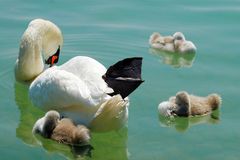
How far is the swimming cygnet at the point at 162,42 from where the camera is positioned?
742 centimetres

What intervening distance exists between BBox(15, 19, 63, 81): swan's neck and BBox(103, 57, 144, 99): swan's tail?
4.70ft

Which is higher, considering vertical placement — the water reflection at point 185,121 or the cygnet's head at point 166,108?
A: the cygnet's head at point 166,108

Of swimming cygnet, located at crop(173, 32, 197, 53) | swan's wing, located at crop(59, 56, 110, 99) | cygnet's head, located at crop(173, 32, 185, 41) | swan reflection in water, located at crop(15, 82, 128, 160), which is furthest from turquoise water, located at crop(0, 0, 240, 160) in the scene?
swan's wing, located at crop(59, 56, 110, 99)

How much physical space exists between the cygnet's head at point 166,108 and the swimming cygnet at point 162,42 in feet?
6.78

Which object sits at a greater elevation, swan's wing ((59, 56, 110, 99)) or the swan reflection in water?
swan's wing ((59, 56, 110, 99))

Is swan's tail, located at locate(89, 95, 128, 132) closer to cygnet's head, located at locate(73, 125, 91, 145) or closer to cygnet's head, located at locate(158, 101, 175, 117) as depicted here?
cygnet's head, located at locate(73, 125, 91, 145)

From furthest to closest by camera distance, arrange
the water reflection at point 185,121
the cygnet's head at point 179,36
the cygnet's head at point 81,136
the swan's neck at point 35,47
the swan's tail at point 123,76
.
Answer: the cygnet's head at point 179,36, the swan's neck at point 35,47, the water reflection at point 185,121, the swan's tail at point 123,76, the cygnet's head at point 81,136

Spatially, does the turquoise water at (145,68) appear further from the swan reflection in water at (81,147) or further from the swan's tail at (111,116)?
the swan's tail at (111,116)

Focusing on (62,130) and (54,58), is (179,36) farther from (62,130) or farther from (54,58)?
(62,130)

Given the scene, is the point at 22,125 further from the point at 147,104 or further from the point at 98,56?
the point at 98,56

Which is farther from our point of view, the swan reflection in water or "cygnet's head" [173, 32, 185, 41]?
"cygnet's head" [173, 32, 185, 41]

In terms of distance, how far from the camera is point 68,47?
732 cm

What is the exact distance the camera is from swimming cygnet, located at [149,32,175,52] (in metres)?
7.42

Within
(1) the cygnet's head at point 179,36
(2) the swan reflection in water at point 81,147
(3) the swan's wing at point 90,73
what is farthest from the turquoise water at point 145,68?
(3) the swan's wing at point 90,73
